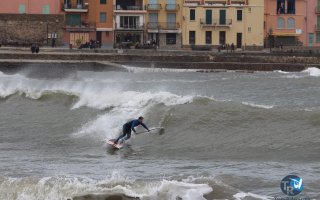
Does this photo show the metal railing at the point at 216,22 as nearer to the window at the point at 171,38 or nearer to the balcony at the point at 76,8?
the window at the point at 171,38

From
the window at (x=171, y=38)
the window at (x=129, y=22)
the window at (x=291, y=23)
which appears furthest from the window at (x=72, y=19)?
the window at (x=291, y=23)

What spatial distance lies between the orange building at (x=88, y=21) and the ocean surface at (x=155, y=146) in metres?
32.1

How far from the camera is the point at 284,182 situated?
50.6 feet

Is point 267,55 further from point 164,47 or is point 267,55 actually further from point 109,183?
point 109,183

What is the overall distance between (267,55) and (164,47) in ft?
33.6

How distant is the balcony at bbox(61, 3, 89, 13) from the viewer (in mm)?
68363

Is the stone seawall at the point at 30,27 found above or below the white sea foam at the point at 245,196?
above

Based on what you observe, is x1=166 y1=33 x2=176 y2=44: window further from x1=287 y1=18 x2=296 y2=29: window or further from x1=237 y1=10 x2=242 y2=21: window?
x1=287 y1=18 x2=296 y2=29: window

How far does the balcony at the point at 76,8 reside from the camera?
68.4 metres

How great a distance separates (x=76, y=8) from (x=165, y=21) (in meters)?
6.89

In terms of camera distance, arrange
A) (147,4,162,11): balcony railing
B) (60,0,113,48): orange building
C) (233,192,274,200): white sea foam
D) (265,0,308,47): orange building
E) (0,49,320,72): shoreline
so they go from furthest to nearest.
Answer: (265,0,308,47): orange building → (147,4,162,11): balcony railing → (60,0,113,48): orange building → (0,49,320,72): shoreline → (233,192,274,200): white sea foam

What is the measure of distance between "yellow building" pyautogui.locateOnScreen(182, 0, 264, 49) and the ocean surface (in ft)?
107

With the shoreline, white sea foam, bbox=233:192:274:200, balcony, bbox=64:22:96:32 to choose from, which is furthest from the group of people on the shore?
white sea foam, bbox=233:192:274:200

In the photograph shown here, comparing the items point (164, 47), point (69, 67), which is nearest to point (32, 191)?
point (69, 67)
